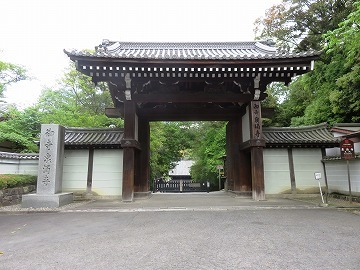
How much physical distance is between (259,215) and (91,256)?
417cm

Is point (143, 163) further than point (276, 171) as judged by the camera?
Yes

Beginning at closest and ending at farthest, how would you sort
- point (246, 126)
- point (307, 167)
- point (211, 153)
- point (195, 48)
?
1. point (246, 126)
2. point (307, 167)
3. point (195, 48)
4. point (211, 153)

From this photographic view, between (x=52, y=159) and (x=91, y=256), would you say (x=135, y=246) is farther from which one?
(x=52, y=159)

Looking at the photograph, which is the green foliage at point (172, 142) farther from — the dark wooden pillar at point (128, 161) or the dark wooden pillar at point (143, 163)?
the dark wooden pillar at point (128, 161)

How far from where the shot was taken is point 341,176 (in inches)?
371

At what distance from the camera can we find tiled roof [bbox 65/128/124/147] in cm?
1012

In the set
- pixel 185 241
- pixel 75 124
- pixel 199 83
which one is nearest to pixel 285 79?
pixel 199 83

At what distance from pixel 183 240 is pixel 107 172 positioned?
708cm

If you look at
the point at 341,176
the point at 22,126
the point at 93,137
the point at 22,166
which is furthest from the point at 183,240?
the point at 22,126

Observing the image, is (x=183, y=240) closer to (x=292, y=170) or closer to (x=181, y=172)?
(x=292, y=170)

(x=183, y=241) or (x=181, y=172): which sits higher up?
(x=181, y=172)

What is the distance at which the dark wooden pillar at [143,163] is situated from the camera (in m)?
10.9

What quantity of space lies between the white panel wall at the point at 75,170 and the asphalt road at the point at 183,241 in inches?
159

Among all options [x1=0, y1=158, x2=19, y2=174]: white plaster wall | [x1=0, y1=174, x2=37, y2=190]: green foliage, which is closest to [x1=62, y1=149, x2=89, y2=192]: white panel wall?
[x1=0, y1=174, x2=37, y2=190]: green foliage
